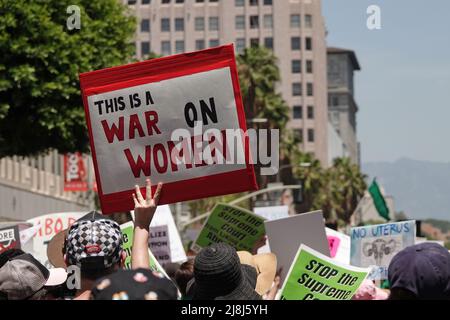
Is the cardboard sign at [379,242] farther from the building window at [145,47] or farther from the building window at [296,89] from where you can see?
the building window at [296,89]

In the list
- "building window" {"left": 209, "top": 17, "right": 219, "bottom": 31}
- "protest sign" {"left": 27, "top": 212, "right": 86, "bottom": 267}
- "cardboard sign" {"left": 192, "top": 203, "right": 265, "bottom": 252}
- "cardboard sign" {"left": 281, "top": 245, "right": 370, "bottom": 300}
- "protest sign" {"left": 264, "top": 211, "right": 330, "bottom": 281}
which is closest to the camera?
"cardboard sign" {"left": 281, "top": 245, "right": 370, "bottom": 300}

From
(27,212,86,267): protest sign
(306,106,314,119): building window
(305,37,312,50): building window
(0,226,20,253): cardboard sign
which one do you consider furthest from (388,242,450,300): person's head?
(306,106,314,119): building window

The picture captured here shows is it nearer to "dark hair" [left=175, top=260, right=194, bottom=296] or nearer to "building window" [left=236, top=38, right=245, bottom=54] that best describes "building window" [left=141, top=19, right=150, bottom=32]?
"building window" [left=236, top=38, right=245, bottom=54]

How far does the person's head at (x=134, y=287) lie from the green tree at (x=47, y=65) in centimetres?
2407

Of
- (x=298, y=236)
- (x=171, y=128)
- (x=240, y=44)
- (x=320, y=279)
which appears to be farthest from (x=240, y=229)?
(x=240, y=44)

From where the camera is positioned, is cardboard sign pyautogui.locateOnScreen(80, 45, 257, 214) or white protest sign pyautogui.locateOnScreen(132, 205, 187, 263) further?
white protest sign pyautogui.locateOnScreen(132, 205, 187, 263)

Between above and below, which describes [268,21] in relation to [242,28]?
above

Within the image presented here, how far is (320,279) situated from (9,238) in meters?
3.12

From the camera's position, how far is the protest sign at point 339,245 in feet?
33.3

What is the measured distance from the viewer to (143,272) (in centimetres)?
332

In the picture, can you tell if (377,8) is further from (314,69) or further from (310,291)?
(314,69)

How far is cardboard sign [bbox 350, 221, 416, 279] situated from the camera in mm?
9234

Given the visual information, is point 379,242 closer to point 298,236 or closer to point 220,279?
point 298,236
